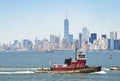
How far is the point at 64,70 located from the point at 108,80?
17.0 m

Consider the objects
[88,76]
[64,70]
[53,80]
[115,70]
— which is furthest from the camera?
[115,70]

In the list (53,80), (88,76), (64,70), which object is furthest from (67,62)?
(53,80)

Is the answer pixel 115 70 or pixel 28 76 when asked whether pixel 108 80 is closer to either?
pixel 28 76

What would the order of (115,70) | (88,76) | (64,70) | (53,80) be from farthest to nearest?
(115,70), (64,70), (88,76), (53,80)

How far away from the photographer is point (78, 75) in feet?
351

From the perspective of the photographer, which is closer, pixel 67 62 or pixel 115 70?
pixel 67 62

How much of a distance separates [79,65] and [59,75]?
6.00m

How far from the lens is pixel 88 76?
10550cm

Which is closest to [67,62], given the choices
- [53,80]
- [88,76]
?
[88,76]

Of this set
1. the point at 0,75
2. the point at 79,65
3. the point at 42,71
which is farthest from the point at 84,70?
the point at 0,75

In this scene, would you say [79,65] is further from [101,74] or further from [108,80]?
[108,80]

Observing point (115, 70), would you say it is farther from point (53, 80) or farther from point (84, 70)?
point (53, 80)

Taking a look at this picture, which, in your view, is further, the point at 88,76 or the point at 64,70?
the point at 64,70

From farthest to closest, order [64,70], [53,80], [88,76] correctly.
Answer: [64,70], [88,76], [53,80]
